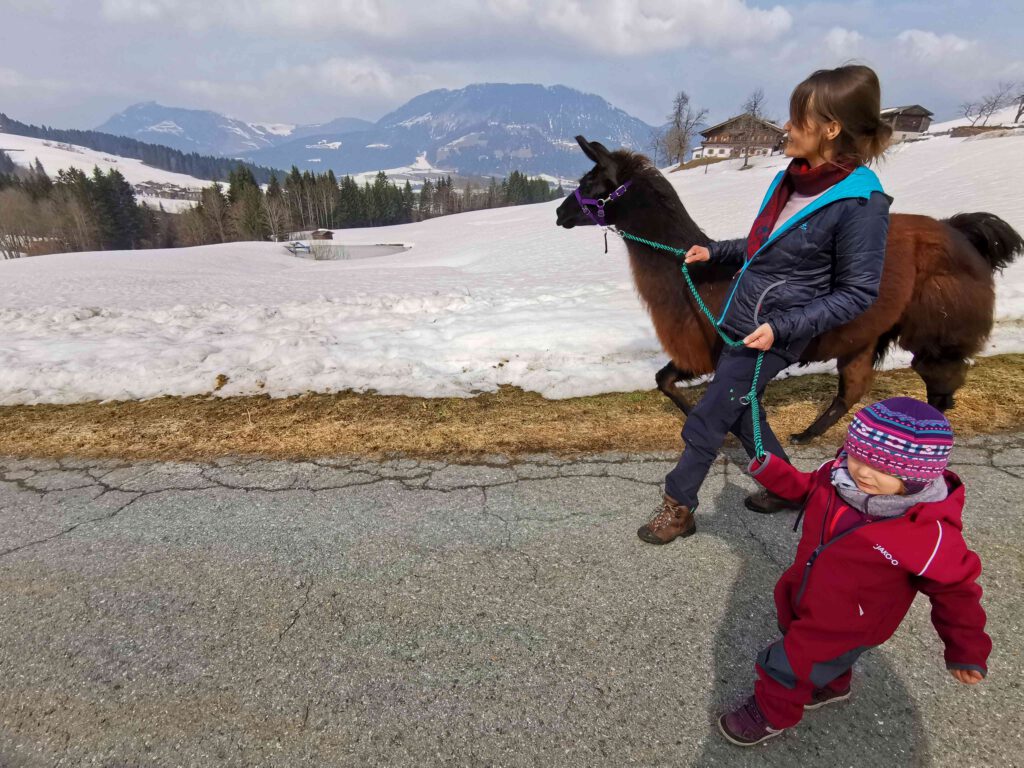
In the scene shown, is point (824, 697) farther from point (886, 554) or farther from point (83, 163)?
point (83, 163)

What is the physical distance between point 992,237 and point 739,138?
81636 millimetres

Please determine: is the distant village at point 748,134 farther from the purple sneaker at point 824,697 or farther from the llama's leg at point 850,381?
the purple sneaker at point 824,697

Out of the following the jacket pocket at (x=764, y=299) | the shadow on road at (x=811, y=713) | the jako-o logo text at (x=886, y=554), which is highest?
the jacket pocket at (x=764, y=299)

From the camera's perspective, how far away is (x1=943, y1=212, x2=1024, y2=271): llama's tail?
13.1 ft

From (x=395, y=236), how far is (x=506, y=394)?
5463 centimetres

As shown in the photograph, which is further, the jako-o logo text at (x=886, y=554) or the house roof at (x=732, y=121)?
the house roof at (x=732, y=121)

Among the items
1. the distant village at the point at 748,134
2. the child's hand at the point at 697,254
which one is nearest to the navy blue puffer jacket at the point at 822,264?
the child's hand at the point at 697,254

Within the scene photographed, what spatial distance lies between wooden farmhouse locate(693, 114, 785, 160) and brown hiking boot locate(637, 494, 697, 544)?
7553 centimetres

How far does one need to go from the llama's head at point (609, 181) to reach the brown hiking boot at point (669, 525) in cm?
222

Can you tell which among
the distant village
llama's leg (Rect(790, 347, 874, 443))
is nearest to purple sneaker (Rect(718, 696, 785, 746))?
llama's leg (Rect(790, 347, 874, 443))

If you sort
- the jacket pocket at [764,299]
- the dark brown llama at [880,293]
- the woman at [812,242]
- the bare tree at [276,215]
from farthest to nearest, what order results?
1. the bare tree at [276,215]
2. the dark brown llama at [880,293]
3. the jacket pocket at [764,299]
4. the woman at [812,242]

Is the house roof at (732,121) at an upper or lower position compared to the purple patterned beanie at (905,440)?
upper

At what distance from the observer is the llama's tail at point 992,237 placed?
3.98 metres

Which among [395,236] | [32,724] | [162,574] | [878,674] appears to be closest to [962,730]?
[878,674]
